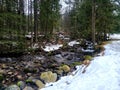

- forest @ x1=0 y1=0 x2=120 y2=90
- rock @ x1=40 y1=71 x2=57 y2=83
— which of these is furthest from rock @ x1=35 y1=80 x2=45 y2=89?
rock @ x1=40 y1=71 x2=57 y2=83

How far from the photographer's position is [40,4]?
25781 millimetres

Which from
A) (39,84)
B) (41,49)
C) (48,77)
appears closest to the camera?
(39,84)

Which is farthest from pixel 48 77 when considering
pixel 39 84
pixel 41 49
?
pixel 41 49

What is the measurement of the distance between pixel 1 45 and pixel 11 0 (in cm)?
936

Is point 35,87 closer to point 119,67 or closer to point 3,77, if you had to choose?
point 3,77

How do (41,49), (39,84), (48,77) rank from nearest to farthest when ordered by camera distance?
(39,84) < (48,77) < (41,49)

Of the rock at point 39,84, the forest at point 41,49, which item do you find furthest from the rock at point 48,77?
the rock at point 39,84

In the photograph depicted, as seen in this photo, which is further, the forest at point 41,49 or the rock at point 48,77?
the forest at point 41,49

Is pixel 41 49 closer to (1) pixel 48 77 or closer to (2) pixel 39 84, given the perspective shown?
(1) pixel 48 77

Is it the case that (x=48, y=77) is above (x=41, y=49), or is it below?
above

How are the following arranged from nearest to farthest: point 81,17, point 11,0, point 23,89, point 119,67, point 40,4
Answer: point 23,89 → point 119,67 → point 11,0 → point 40,4 → point 81,17

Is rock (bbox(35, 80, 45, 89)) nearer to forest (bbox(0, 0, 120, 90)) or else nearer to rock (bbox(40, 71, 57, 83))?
forest (bbox(0, 0, 120, 90))

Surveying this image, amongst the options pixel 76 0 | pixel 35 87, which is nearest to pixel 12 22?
pixel 35 87

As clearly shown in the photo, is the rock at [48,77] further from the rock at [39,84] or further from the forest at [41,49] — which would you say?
the rock at [39,84]
